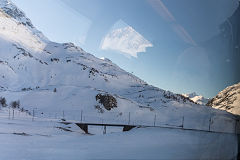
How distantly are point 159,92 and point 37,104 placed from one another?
23.2 meters

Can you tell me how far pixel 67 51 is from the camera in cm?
9312

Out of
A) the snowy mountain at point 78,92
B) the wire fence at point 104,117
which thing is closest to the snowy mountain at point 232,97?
the snowy mountain at point 78,92

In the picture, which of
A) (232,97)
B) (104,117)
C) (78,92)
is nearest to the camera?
(232,97)

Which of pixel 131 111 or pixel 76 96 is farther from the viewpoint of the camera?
pixel 76 96

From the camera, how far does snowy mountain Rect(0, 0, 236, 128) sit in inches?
1123

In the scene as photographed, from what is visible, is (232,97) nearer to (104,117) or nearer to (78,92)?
(104,117)

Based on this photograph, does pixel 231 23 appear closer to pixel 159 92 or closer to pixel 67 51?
pixel 159 92

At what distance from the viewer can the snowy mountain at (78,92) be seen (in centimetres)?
2852

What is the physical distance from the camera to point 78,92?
116 ft

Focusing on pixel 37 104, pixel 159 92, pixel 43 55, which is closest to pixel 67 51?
pixel 43 55

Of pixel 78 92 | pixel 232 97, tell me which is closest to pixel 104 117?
pixel 78 92

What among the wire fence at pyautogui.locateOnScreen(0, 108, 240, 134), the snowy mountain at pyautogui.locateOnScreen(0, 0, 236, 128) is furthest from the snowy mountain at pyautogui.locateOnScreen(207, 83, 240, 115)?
the wire fence at pyautogui.locateOnScreen(0, 108, 240, 134)

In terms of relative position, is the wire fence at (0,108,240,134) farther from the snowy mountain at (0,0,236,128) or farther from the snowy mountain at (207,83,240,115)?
the snowy mountain at (207,83,240,115)

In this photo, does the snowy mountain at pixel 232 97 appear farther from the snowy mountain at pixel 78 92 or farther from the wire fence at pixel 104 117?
the wire fence at pixel 104 117
